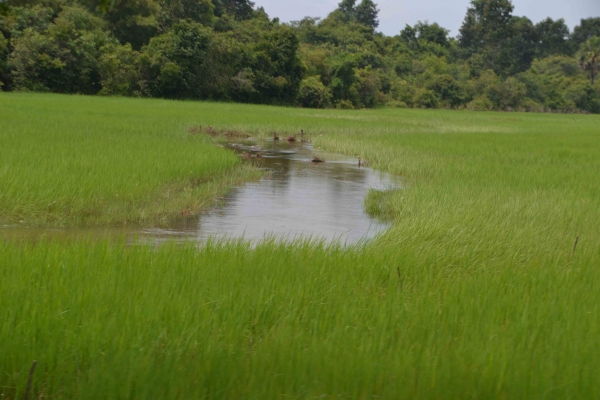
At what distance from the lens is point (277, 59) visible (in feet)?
128

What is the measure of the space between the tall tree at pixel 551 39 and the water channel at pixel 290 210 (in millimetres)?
64274

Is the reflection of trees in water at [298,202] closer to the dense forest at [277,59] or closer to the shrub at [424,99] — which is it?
the dense forest at [277,59]

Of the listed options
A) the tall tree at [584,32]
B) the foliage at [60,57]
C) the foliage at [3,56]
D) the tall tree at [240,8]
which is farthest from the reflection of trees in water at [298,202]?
the tall tree at [584,32]

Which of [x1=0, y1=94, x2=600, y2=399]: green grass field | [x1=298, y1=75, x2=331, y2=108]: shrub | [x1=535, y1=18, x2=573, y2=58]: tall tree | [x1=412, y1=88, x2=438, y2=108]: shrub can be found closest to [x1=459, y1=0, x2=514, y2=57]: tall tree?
[x1=535, y1=18, x2=573, y2=58]: tall tree

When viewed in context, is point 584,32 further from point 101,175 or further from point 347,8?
point 101,175

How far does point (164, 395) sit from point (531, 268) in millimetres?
3029

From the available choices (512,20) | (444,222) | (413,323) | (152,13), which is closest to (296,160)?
(444,222)

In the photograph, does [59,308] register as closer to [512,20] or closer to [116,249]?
[116,249]

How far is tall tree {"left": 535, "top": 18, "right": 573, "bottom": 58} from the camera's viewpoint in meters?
71.3

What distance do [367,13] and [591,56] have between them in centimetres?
2216

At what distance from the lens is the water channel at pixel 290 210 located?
6605 mm

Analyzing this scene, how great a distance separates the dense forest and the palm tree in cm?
13

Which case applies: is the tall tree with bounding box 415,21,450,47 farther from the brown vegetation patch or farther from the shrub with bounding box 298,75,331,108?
the brown vegetation patch

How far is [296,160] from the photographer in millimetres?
13742
